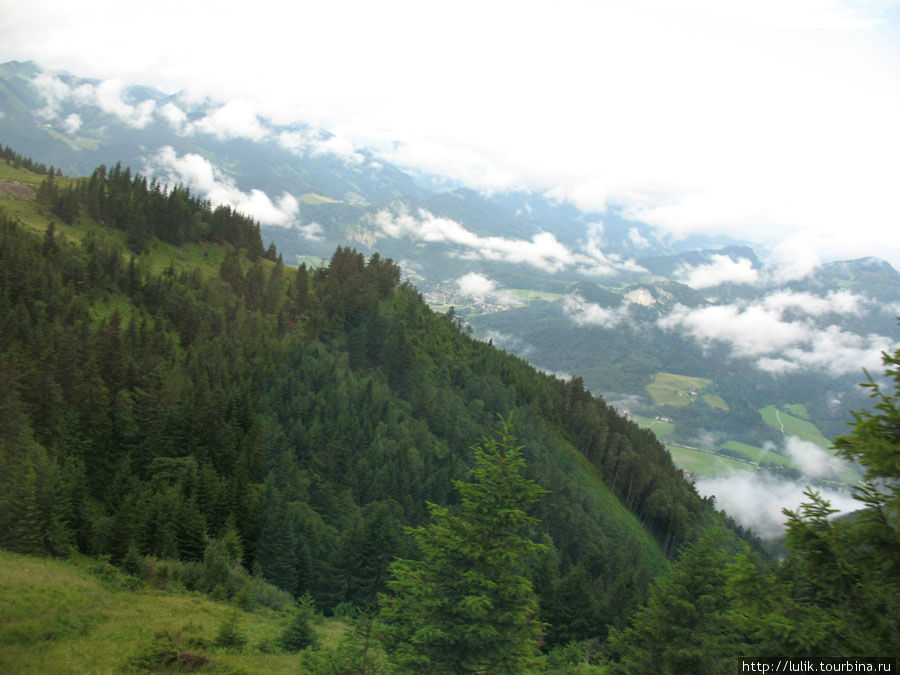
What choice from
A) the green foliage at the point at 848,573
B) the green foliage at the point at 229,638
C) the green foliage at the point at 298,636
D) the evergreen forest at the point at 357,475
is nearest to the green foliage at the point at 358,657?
the evergreen forest at the point at 357,475

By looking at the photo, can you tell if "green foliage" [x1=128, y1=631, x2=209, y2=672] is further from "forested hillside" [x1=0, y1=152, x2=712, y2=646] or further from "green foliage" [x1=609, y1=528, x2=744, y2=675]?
"green foliage" [x1=609, y1=528, x2=744, y2=675]

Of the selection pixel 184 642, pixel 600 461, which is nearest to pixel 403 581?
pixel 184 642

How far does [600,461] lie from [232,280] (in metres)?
95.1

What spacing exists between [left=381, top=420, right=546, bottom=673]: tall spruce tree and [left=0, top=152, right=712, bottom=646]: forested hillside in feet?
8.62

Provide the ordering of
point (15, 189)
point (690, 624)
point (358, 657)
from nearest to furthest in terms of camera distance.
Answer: point (358, 657), point (690, 624), point (15, 189)

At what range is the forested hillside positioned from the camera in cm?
4503

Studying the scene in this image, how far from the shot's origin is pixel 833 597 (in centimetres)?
1218

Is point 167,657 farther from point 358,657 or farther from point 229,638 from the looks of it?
point 358,657

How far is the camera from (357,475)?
232 ft

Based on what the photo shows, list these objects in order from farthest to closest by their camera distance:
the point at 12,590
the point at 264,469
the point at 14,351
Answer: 1. the point at 264,469
2. the point at 14,351
3. the point at 12,590

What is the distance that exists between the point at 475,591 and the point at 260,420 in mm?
55175

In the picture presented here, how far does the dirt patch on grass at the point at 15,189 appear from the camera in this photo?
10662cm

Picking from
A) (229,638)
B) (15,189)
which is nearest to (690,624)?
(229,638)

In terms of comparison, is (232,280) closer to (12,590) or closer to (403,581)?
(12,590)
